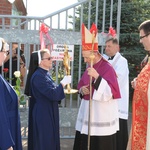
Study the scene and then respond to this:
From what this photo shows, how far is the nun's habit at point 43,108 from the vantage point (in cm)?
427

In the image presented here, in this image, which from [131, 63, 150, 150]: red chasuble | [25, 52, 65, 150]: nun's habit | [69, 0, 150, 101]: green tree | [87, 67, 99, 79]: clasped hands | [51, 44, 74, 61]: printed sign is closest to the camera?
[131, 63, 150, 150]: red chasuble

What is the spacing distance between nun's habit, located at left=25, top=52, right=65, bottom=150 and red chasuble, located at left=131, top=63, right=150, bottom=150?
1.24 metres

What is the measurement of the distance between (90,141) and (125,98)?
155 centimetres

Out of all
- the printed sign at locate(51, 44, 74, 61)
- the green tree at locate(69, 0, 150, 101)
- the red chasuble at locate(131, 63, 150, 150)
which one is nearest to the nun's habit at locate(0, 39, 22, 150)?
the red chasuble at locate(131, 63, 150, 150)

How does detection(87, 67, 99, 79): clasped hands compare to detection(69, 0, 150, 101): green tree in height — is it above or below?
below

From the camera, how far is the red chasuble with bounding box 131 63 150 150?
343 centimetres

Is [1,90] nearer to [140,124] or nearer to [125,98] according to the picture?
[140,124]

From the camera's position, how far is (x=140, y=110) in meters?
3.55

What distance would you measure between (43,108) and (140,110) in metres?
1.54

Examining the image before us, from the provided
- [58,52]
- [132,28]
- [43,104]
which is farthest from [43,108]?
[132,28]

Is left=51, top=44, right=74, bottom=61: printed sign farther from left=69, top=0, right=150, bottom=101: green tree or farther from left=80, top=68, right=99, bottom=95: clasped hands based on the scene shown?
left=69, top=0, right=150, bottom=101: green tree

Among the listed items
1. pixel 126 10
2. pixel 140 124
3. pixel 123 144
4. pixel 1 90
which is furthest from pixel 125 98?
pixel 126 10

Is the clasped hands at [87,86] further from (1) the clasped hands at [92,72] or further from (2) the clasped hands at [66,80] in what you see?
(2) the clasped hands at [66,80]

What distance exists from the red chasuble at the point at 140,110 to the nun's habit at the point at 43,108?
1240 millimetres
